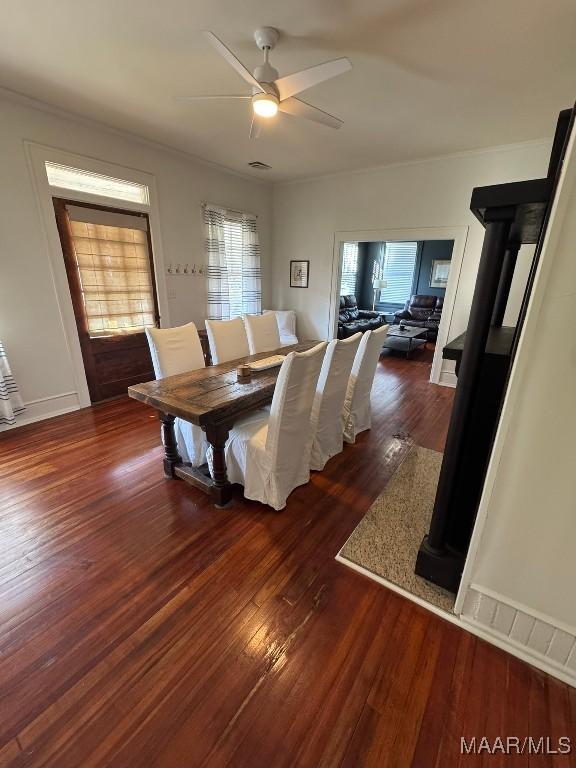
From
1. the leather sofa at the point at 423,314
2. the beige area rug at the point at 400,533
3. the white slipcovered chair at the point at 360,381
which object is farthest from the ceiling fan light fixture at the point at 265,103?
the leather sofa at the point at 423,314

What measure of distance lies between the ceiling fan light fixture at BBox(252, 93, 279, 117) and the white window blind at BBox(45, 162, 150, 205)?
2.20 m

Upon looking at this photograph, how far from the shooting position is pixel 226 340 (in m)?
2.97

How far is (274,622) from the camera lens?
1.39m

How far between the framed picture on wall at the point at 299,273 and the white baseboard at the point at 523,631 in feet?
15.9

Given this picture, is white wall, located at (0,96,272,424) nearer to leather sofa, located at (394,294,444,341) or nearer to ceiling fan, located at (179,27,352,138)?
ceiling fan, located at (179,27,352,138)

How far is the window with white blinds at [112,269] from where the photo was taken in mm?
3303

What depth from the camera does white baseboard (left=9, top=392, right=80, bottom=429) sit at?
3152 millimetres

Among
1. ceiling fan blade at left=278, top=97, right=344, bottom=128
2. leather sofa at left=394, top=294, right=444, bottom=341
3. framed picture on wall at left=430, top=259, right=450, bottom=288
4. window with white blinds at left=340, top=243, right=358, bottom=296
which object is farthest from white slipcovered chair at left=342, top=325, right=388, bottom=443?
framed picture on wall at left=430, top=259, right=450, bottom=288

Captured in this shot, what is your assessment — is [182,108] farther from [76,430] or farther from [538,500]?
[538,500]

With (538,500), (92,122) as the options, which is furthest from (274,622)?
(92,122)

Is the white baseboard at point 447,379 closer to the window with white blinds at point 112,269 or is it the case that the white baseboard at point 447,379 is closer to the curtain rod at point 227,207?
the curtain rod at point 227,207

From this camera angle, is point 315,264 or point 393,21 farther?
point 315,264

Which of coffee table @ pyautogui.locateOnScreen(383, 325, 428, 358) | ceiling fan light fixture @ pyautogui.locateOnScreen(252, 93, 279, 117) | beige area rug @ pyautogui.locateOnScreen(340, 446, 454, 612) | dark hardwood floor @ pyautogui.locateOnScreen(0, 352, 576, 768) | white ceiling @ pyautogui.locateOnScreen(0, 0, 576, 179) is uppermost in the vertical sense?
white ceiling @ pyautogui.locateOnScreen(0, 0, 576, 179)

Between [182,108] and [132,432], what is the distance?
2944mm
